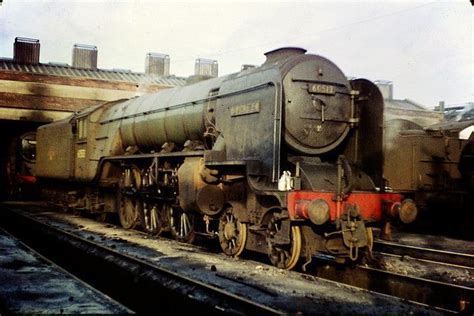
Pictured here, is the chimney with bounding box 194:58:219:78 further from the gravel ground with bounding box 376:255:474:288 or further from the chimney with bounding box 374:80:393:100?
the gravel ground with bounding box 376:255:474:288

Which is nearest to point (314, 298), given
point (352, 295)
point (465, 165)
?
point (352, 295)

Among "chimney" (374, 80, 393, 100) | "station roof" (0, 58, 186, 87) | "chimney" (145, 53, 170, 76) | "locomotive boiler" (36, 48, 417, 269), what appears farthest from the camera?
"chimney" (374, 80, 393, 100)

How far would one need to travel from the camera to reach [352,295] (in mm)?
6629

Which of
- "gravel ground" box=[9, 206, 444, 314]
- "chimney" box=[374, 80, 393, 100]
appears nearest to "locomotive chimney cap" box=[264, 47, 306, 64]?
"gravel ground" box=[9, 206, 444, 314]

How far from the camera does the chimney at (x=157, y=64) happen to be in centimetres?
3488

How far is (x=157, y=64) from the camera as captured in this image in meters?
35.2

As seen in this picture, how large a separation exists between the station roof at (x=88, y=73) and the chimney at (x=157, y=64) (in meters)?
1.21

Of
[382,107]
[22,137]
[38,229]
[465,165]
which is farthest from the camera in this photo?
[22,137]

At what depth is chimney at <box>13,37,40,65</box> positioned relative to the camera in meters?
30.4

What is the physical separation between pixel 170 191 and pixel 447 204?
786 cm

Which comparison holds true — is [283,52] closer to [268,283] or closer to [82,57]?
[268,283]

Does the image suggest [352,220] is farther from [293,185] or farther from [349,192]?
[293,185]

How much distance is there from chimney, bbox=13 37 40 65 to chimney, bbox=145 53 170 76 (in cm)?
682

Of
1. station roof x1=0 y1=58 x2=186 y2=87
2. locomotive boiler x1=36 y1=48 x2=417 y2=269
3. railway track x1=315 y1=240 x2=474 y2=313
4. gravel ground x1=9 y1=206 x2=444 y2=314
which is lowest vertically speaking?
railway track x1=315 y1=240 x2=474 y2=313
